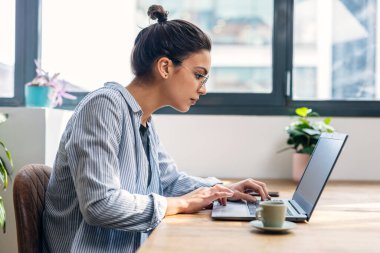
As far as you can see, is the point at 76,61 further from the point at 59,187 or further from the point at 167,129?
the point at 59,187

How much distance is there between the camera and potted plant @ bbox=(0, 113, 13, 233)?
2416 millimetres

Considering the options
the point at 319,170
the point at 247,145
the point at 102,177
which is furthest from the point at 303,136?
the point at 102,177

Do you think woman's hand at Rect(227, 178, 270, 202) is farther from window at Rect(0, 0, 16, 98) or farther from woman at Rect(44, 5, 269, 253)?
window at Rect(0, 0, 16, 98)

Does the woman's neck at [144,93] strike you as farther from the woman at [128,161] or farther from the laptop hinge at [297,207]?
the laptop hinge at [297,207]

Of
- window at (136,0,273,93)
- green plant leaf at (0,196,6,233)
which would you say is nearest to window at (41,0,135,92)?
window at (136,0,273,93)

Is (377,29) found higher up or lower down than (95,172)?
higher up

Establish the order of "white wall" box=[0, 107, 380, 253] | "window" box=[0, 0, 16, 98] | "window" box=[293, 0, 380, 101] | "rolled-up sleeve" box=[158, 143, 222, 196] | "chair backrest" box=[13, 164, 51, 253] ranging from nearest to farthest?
"chair backrest" box=[13, 164, 51, 253] < "rolled-up sleeve" box=[158, 143, 222, 196] < "white wall" box=[0, 107, 380, 253] < "window" box=[293, 0, 380, 101] < "window" box=[0, 0, 16, 98]

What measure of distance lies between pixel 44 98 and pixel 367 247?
6.29 ft

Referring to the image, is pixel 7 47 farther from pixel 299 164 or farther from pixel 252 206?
pixel 252 206

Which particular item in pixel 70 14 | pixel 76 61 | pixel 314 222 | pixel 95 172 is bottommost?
pixel 314 222

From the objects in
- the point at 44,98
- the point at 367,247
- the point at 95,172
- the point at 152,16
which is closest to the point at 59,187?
the point at 95,172

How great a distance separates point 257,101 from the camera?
9.64 ft

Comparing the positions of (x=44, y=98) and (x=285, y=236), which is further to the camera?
(x=44, y=98)

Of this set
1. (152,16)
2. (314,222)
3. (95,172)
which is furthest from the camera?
(152,16)
